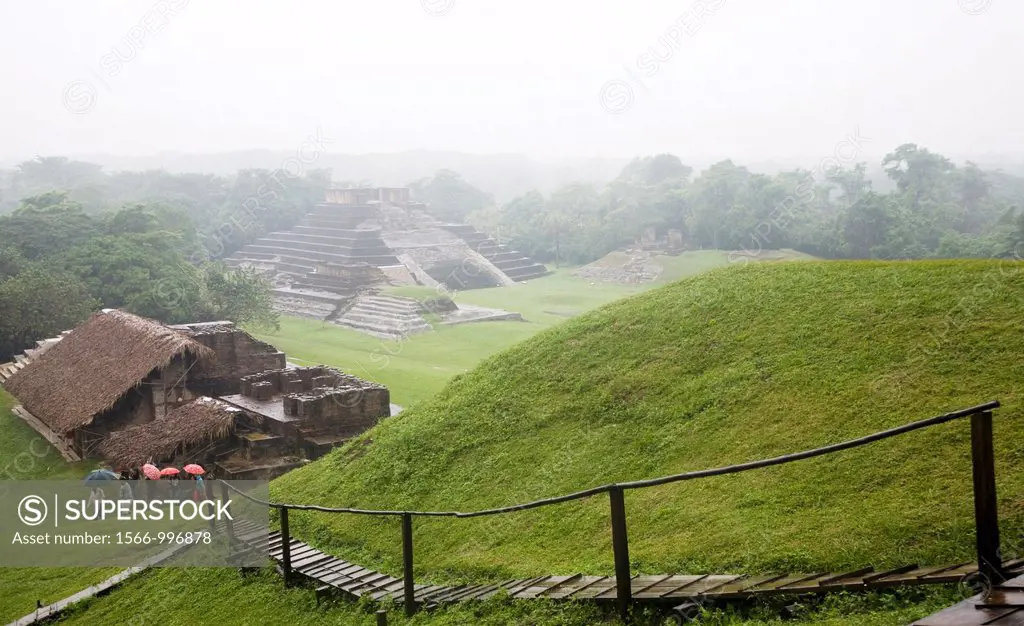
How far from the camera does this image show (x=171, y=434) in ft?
53.6

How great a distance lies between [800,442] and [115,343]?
16.8 meters

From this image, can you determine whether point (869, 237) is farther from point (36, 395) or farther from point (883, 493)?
point (883, 493)

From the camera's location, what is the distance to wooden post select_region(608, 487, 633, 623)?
4598 millimetres

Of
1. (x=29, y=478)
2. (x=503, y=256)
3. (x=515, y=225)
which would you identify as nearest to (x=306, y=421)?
(x=29, y=478)

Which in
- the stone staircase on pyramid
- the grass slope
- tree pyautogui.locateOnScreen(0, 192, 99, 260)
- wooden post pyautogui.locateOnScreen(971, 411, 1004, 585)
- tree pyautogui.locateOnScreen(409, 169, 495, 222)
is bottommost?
the grass slope

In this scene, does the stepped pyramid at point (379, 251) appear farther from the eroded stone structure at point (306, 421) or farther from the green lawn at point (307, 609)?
the green lawn at point (307, 609)

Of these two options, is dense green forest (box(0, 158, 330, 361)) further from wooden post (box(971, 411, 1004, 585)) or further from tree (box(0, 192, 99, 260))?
wooden post (box(971, 411, 1004, 585))

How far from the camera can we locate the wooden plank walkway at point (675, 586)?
4473 millimetres

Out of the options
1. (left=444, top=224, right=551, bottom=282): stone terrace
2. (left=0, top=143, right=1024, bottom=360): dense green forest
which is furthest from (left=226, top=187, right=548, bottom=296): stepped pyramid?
(left=0, top=143, right=1024, bottom=360): dense green forest

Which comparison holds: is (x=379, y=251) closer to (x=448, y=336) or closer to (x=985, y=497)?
(x=448, y=336)

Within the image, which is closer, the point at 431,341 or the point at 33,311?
the point at 33,311

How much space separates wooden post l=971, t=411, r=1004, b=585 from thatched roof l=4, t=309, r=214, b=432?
671 inches

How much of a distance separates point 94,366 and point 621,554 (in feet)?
58.7

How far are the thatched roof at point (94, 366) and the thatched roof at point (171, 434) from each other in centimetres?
128
